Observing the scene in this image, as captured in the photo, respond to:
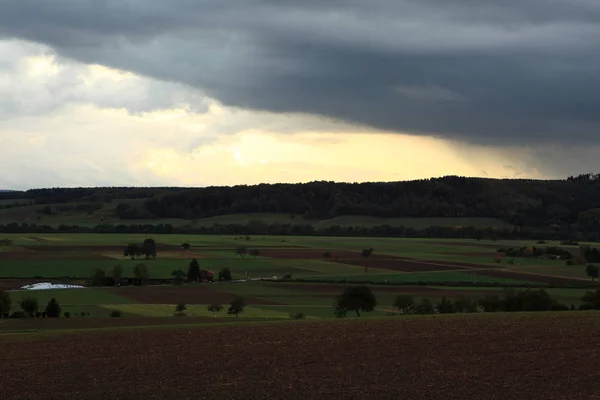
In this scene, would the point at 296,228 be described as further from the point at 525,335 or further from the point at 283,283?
the point at 525,335

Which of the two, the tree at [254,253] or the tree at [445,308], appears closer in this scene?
the tree at [445,308]

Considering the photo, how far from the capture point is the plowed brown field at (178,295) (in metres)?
72.0

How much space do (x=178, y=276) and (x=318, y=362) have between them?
210 feet

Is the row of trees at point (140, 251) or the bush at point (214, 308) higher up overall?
the row of trees at point (140, 251)

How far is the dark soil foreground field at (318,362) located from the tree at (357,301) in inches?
797

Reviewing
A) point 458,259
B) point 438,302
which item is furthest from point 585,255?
point 438,302

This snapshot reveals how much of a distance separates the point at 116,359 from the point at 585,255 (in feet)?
322


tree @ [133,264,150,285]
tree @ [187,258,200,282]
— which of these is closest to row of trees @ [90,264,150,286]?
tree @ [133,264,150,285]

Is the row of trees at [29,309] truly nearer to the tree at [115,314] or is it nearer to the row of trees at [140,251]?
the tree at [115,314]

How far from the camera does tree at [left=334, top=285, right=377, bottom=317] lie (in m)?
63.2

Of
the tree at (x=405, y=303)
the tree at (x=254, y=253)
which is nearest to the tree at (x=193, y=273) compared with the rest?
the tree at (x=254, y=253)

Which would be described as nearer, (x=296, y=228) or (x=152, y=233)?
(x=152, y=233)

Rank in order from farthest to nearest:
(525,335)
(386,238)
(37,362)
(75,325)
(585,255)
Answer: (386,238) → (585,255) → (75,325) → (525,335) → (37,362)

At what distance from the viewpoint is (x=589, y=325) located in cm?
4009
